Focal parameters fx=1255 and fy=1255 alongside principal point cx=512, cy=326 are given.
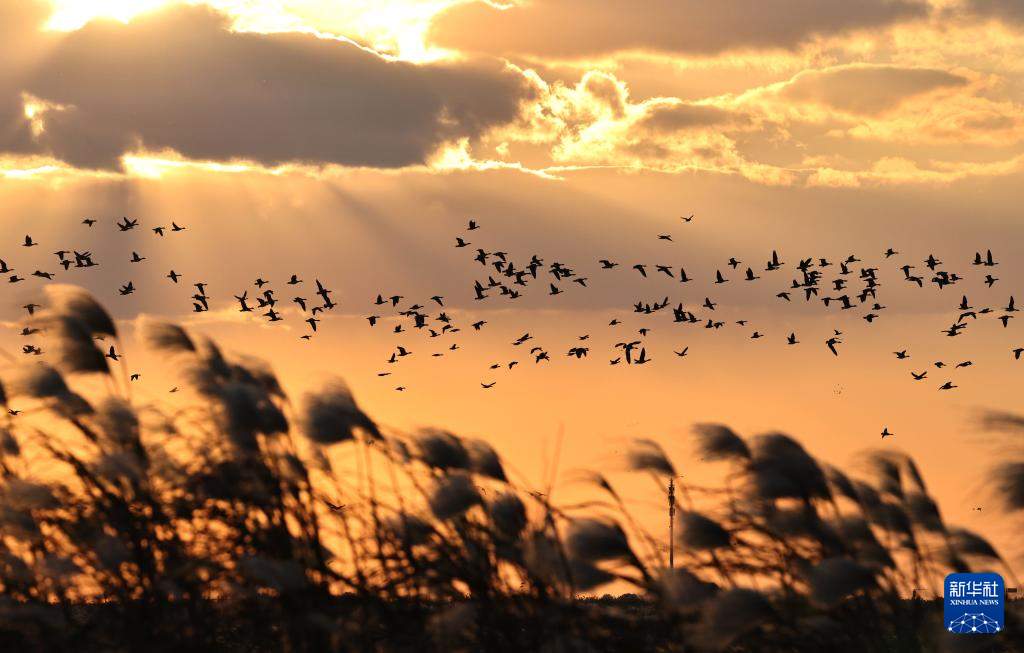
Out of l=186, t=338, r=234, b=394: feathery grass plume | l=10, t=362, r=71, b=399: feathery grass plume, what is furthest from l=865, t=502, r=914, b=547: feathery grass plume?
l=10, t=362, r=71, b=399: feathery grass plume

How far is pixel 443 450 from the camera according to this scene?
23.5 feet

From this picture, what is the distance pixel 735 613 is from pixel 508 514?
178 cm

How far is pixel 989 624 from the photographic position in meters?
7.37

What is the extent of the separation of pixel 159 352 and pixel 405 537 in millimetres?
1933

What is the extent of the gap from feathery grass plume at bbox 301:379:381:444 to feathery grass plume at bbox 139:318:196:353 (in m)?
1.00

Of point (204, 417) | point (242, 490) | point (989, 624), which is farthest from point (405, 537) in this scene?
point (989, 624)

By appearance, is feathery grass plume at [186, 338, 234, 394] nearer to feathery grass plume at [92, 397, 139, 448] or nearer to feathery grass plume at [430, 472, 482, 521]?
feathery grass plume at [92, 397, 139, 448]

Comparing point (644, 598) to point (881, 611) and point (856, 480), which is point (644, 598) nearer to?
point (881, 611)

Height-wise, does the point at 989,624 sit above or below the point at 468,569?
below

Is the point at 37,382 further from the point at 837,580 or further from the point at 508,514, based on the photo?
the point at 837,580

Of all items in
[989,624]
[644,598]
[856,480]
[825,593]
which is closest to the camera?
[825,593]

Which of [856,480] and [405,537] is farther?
[856,480]

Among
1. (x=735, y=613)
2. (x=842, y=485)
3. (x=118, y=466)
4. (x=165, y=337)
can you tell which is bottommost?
(x=735, y=613)

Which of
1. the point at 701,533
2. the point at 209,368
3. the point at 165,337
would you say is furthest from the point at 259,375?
the point at 701,533
